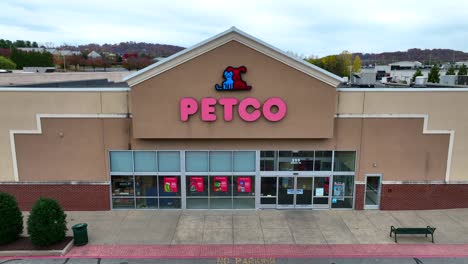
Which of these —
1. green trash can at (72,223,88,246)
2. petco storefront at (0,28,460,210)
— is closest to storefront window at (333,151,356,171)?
petco storefront at (0,28,460,210)

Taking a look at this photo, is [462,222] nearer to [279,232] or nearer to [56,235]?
[279,232]

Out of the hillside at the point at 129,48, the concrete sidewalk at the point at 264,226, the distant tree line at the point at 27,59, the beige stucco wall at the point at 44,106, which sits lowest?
the concrete sidewalk at the point at 264,226

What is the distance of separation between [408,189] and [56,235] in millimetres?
17456

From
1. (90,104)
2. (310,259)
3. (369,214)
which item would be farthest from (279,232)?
(90,104)

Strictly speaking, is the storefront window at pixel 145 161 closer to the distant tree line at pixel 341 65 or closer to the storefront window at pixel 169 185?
the storefront window at pixel 169 185

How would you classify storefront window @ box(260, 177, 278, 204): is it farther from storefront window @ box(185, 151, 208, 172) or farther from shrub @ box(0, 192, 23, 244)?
shrub @ box(0, 192, 23, 244)

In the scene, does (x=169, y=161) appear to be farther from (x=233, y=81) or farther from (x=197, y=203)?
(x=233, y=81)

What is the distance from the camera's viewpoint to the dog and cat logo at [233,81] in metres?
17.1

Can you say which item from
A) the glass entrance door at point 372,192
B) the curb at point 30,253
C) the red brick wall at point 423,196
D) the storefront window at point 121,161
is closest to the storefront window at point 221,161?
the storefront window at point 121,161

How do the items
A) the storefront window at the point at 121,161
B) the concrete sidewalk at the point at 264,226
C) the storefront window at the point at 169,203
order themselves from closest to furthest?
the concrete sidewalk at the point at 264,226 < the storefront window at the point at 121,161 < the storefront window at the point at 169,203

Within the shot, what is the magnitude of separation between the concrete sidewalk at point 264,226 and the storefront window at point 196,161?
2411 mm

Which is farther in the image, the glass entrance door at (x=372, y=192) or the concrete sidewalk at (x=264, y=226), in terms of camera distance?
the glass entrance door at (x=372, y=192)

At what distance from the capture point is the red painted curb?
1431 centimetres

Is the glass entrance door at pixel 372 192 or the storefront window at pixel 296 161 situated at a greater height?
the storefront window at pixel 296 161
